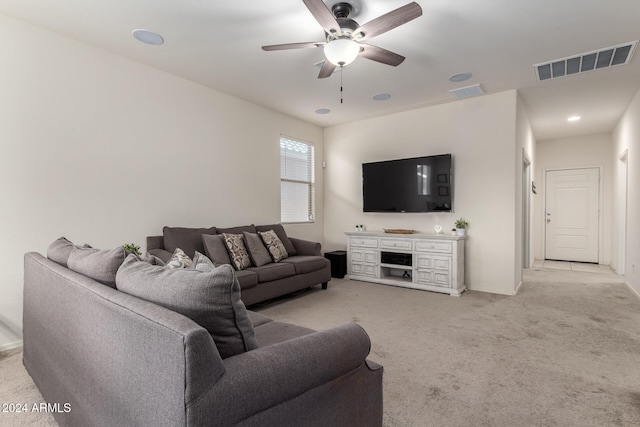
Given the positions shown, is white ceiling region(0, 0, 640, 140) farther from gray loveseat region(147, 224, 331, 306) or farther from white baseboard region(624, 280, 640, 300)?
white baseboard region(624, 280, 640, 300)

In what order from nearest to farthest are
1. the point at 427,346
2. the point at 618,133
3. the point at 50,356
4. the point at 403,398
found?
the point at 50,356
the point at 403,398
the point at 427,346
the point at 618,133

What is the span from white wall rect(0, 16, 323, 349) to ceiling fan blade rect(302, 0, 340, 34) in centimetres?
229

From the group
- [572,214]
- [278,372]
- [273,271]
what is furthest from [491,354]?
[572,214]

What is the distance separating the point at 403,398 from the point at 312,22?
288 centimetres

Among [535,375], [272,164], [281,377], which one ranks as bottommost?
[535,375]

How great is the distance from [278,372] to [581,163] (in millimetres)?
8218

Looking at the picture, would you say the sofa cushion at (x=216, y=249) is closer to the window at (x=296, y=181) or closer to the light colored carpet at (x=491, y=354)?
the light colored carpet at (x=491, y=354)

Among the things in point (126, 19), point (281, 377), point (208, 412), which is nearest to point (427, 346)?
point (281, 377)

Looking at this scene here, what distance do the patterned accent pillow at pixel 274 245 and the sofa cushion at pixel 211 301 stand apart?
3065 millimetres

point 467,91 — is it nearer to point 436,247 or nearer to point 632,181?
point 436,247

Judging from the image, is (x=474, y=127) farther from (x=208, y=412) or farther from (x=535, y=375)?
(x=208, y=412)

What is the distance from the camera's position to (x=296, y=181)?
567 centimetres

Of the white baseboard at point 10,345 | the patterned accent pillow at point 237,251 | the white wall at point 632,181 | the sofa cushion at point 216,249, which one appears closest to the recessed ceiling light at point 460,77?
the white wall at point 632,181

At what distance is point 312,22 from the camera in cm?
275
